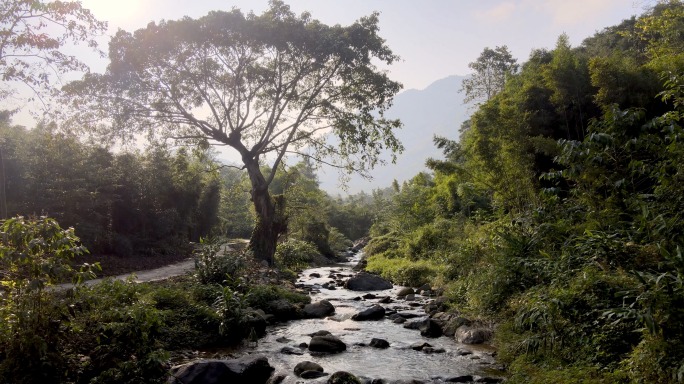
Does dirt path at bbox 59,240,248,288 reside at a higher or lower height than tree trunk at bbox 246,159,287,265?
lower

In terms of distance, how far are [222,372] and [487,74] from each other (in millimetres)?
39699

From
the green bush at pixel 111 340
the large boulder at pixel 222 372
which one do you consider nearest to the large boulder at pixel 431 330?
the large boulder at pixel 222 372

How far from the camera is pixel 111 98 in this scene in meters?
18.5

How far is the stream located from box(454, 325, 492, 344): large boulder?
0.19 metres

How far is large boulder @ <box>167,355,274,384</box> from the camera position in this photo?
269 inches

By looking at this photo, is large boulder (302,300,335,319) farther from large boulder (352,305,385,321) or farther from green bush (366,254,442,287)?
green bush (366,254,442,287)

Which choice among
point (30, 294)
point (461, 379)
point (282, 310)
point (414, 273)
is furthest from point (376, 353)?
point (414, 273)

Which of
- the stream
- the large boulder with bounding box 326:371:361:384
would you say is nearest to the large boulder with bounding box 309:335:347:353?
the stream

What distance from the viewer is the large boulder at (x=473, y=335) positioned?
9508mm

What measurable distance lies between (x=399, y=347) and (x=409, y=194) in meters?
23.0

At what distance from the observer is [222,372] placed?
23.2ft

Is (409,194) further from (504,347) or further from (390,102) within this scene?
(504,347)

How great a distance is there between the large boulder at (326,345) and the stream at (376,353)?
6.2 inches

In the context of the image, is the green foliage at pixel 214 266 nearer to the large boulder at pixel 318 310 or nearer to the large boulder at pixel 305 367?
the large boulder at pixel 318 310
